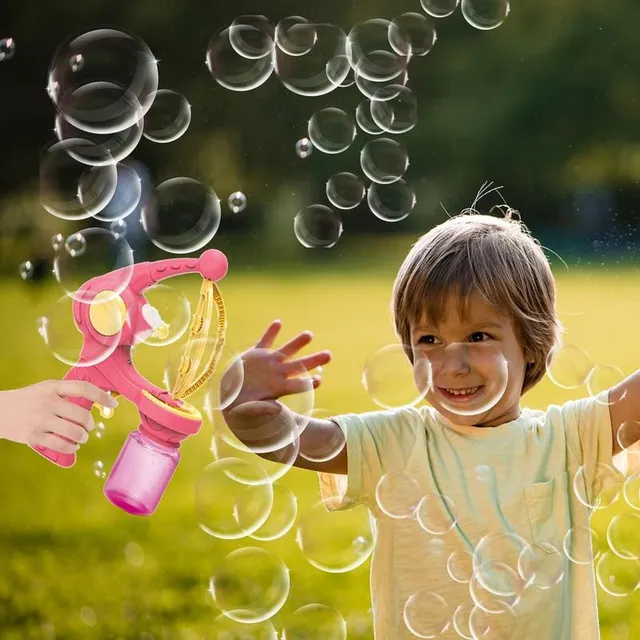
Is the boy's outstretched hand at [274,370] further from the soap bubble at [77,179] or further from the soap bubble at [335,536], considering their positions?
the soap bubble at [77,179]

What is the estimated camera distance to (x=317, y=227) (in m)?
2.53

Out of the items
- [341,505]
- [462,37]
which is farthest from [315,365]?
[462,37]

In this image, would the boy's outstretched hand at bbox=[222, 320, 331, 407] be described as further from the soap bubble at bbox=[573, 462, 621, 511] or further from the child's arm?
the soap bubble at bbox=[573, 462, 621, 511]

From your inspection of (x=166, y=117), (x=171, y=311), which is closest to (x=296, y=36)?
(x=166, y=117)

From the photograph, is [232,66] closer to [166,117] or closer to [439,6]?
[166,117]

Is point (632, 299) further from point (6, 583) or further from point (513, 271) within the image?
point (513, 271)

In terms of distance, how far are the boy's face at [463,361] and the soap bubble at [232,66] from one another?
90cm

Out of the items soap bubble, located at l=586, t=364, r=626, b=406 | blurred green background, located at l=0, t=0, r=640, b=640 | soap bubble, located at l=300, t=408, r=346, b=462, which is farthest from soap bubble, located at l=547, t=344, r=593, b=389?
blurred green background, located at l=0, t=0, r=640, b=640

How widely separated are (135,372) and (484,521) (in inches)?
20.3

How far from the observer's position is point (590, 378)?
6.29 feet

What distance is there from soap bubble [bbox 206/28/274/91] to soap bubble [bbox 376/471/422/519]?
1002 millimetres

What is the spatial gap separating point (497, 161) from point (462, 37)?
3.98ft

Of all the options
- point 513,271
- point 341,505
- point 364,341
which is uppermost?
point 513,271

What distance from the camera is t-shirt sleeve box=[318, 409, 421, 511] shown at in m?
1.71
